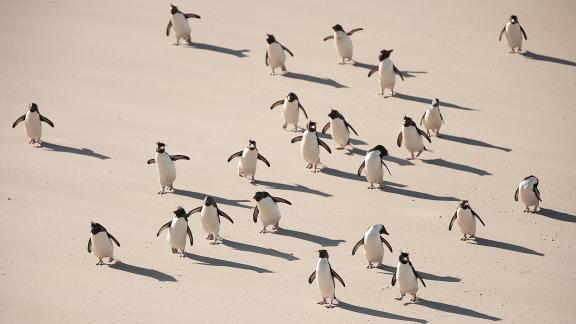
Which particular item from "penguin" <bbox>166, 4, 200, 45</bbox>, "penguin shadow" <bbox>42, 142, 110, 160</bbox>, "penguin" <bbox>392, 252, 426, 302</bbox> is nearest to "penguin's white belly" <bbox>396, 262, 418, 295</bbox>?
"penguin" <bbox>392, 252, 426, 302</bbox>

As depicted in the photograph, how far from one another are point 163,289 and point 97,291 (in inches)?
28.6

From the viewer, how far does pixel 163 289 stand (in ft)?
40.0

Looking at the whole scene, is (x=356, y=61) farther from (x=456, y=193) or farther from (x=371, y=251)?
(x=371, y=251)

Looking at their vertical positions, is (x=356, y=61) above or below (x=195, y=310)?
above

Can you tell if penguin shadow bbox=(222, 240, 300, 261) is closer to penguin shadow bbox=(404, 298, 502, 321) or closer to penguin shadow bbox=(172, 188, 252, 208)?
penguin shadow bbox=(172, 188, 252, 208)

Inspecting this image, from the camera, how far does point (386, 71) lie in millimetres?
17672

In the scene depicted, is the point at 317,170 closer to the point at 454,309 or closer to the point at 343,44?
the point at 454,309

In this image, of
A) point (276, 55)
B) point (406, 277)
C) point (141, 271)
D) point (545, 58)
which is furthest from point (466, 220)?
point (545, 58)

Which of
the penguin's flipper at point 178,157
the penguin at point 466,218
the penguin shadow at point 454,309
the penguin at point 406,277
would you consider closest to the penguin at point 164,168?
the penguin's flipper at point 178,157

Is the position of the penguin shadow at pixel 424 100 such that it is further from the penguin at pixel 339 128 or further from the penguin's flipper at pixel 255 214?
the penguin's flipper at pixel 255 214

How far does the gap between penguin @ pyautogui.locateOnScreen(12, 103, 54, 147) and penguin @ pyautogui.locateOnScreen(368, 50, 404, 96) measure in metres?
5.26

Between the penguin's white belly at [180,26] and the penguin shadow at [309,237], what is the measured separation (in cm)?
754

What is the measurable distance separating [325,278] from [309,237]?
1672mm

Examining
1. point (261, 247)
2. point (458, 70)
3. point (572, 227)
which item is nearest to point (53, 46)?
point (458, 70)
